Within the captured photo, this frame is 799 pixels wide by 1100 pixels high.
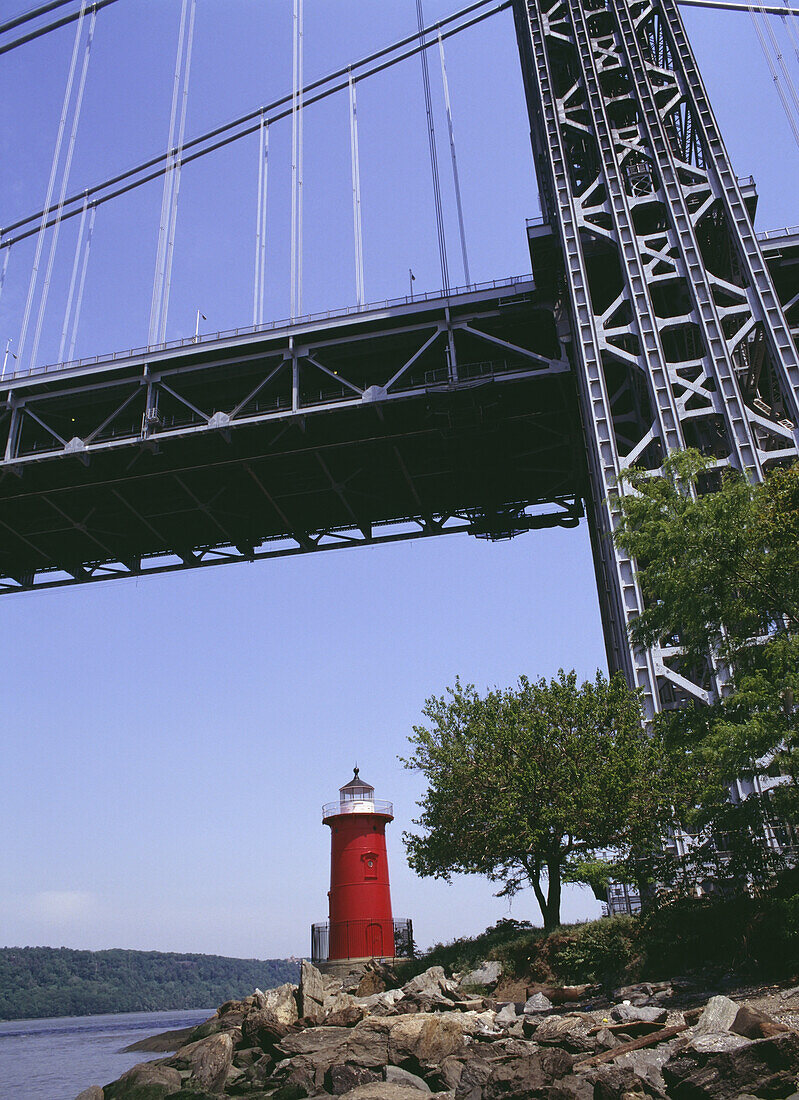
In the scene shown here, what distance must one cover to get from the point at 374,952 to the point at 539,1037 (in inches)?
768

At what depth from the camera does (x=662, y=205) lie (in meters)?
27.0

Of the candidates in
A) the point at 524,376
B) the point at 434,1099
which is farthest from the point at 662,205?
the point at 434,1099

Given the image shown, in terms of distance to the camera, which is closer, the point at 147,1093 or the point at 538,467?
the point at 147,1093

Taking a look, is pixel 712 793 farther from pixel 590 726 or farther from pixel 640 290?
pixel 640 290

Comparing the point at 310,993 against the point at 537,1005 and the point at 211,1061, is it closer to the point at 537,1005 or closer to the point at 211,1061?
the point at 211,1061

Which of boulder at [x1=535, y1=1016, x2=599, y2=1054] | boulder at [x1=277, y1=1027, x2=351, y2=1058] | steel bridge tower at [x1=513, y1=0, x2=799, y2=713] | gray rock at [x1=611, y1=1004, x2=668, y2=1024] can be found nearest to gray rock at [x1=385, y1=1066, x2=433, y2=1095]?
boulder at [x1=535, y1=1016, x2=599, y2=1054]

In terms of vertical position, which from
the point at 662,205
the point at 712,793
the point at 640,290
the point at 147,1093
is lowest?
the point at 147,1093

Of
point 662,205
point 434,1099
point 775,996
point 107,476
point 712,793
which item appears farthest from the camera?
point 107,476

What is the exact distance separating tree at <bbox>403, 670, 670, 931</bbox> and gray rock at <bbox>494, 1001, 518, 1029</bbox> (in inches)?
136

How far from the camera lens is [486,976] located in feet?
59.8

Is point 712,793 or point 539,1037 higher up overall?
point 712,793

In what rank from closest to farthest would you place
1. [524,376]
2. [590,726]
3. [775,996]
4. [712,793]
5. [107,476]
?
[775,996] < [712,793] < [590,726] < [524,376] < [107,476]

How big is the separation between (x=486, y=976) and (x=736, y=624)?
982 cm

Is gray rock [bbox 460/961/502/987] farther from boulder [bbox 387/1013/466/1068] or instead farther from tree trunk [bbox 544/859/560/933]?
boulder [bbox 387/1013/466/1068]
